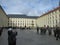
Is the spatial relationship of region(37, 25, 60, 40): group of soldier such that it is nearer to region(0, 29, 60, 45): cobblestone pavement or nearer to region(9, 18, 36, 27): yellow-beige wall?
region(0, 29, 60, 45): cobblestone pavement

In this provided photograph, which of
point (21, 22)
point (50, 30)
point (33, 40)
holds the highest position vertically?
point (21, 22)

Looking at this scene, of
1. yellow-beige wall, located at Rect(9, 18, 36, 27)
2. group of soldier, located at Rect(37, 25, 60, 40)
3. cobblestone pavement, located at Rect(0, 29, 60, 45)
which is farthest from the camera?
yellow-beige wall, located at Rect(9, 18, 36, 27)

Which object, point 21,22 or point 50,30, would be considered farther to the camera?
point 21,22

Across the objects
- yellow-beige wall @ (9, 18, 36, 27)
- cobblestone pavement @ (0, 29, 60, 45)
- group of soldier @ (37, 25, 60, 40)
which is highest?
yellow-beige wall @ (9, 18, 36, 27)

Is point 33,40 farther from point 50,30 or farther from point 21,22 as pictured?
point 21,22

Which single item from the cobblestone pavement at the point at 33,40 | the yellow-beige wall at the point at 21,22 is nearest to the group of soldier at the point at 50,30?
the cobblestone pavement at the point at 33,40

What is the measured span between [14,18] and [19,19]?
396cm

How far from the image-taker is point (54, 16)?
88.9 meters

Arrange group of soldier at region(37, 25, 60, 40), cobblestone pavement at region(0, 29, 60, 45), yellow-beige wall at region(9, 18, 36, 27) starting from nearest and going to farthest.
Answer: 1. cobblestone pavement at region(0, 29, 60, 45)
2. group of soldier at region(37, 25, 60, 40)
3. yellow-beige wall at region(9, 18, 36, 27)

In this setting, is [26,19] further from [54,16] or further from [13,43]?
[13,43]

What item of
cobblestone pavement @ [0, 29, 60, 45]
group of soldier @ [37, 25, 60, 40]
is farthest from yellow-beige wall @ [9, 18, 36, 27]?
cobblestone pavement @ [0, 29, 60, 45]

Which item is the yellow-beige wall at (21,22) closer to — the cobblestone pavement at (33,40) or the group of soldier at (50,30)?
the group of soldier at (50,30)

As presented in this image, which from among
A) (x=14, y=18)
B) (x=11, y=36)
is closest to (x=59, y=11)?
(x=11, y=36)

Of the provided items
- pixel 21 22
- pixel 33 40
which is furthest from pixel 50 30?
pixel 21 22
